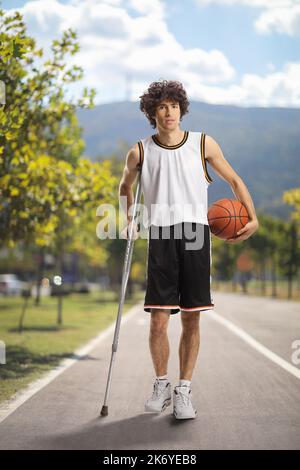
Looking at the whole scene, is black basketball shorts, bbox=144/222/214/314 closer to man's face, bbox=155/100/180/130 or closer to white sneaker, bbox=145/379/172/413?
white sneaker, bbox=145/379/172/413

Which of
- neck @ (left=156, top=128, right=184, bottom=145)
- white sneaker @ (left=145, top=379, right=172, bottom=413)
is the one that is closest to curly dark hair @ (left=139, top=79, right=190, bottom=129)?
neck @ (left=156, top=128, right=184, bottom=145)

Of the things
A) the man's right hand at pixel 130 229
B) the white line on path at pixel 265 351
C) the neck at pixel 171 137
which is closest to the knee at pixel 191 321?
the man's right hand at pixel 130 229

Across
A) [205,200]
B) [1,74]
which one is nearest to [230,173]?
[205,200]

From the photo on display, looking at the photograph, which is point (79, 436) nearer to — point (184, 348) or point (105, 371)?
point (184, 348)

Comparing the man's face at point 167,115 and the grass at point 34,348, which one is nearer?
the man's face at point 167,115

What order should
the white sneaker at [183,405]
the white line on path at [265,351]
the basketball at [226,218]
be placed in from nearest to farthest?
the white sneaker at [183,405] → the basketball at [226,218] → the white line on path at [265,351]

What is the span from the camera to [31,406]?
595 cm

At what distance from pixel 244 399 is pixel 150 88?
267 centimetres

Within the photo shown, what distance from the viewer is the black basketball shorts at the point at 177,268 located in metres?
5.49

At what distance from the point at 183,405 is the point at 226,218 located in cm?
140

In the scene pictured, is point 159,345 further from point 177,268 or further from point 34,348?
point 34,348

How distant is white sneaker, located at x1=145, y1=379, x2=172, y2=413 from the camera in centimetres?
559

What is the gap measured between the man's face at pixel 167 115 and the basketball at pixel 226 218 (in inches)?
27.2

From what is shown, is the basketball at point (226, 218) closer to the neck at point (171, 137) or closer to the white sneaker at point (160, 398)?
the neck at point (171, 137)
